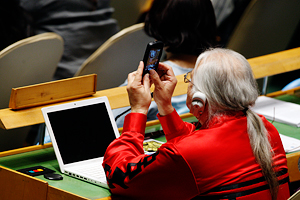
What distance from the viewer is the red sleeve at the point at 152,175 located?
120 centimetres

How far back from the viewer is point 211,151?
1214 millimetres

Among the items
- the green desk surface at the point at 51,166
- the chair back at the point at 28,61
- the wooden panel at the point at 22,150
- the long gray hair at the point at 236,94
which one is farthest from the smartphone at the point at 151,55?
the chair back at the point at 28,61

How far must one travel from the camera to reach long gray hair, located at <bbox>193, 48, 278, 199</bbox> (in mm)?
1274

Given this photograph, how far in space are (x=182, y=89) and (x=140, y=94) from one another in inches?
24.1

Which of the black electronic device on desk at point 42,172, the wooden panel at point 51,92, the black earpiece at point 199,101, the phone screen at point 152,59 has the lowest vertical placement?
the black electronic device on desk at point 42,172

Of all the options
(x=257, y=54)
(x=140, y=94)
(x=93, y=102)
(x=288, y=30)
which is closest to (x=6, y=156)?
(x=93, y=102)

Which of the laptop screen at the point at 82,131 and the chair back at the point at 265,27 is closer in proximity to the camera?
the laptop screen at the point at 82,131

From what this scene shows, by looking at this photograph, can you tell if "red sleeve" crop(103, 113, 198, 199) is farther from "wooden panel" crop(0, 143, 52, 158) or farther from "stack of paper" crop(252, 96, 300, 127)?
"stack of paper" crop(252, 96, 300, 127)

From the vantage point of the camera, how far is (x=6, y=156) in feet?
5.32

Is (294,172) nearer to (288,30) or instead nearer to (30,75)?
(30,75)

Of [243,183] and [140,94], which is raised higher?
[140,94]

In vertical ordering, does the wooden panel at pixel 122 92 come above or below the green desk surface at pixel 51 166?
above

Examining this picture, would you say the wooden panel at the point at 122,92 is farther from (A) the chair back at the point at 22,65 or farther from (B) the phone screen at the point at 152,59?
(A) the chair back at the point at 22,65

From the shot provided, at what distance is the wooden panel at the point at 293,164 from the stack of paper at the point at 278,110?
356 mm
